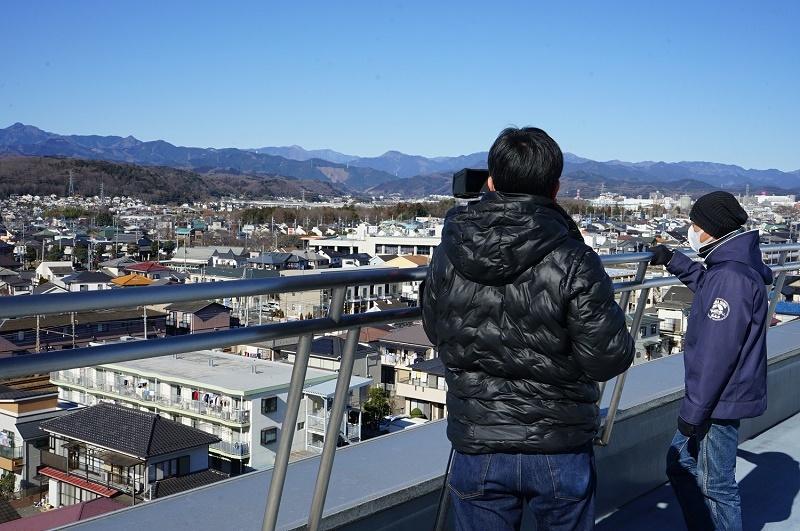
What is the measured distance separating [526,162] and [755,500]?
2157 millimetres

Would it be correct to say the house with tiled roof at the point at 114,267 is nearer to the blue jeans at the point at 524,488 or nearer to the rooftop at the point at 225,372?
the rooftop at the point at 225,372

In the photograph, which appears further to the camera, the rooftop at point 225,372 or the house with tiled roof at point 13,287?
the house with tiled roof at point 13,287

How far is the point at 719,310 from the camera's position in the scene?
207 centimetres

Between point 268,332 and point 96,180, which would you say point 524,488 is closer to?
point 268,332

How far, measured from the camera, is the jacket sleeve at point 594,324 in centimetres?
138

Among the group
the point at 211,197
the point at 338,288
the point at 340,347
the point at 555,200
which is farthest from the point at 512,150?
the point at 211,197

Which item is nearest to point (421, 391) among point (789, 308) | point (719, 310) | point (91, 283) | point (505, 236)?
point (719, 310)

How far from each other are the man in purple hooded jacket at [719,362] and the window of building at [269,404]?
1.10 metres

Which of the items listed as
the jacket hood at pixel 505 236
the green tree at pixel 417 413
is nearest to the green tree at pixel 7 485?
the jacket hood at pixel 505 236

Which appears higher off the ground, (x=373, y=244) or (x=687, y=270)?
(x=687, y=270)

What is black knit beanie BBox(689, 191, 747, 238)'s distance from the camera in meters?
2.26

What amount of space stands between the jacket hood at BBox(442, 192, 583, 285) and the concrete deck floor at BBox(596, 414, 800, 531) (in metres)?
1.77

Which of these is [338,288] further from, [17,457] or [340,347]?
[17,457]

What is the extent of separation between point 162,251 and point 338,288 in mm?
47578
